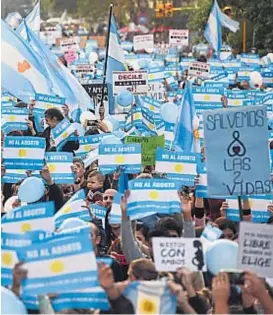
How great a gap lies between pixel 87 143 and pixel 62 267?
600cm

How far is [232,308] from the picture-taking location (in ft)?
18.4

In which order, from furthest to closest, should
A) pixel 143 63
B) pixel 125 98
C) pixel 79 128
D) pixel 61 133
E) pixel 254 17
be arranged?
pixel 254 17
pixel 143 63
pixel 125 98
pixel 79 128
pixel 61 133

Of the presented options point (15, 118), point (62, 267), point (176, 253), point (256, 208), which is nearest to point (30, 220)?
point (62, 267)

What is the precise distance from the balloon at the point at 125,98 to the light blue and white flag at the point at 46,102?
0.96 meters

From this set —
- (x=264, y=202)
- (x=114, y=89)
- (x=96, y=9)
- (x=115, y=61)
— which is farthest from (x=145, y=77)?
(x=96, y=9)

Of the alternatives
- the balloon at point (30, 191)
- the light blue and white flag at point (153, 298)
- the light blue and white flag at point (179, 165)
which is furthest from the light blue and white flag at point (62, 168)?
the light blue and white flag at point (153, 298)

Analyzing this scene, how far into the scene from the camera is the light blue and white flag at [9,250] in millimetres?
5426

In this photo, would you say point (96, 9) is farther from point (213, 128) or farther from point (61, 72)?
point (213, 128)

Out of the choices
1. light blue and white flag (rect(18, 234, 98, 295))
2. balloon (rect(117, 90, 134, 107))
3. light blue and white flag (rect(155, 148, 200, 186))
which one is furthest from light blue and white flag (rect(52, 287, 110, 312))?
balloon (rect(117, 90, 134, 107))

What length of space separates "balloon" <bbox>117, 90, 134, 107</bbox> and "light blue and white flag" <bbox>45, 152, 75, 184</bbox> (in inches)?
172

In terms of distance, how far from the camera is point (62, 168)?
377 inches

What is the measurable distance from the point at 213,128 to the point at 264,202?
1.54m

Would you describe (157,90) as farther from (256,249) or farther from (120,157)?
(256,249)

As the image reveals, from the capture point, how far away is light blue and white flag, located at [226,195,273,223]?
8289 mm
